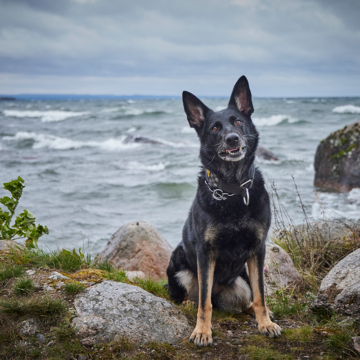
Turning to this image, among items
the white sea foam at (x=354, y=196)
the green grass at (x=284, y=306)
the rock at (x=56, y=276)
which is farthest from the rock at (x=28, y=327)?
the white sea foam at (x=354, y=196)

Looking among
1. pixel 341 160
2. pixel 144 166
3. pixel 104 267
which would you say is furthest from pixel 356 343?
pixel 144 166

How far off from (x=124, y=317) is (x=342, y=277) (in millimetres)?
2403

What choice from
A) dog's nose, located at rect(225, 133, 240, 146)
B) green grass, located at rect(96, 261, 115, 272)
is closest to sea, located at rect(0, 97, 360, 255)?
green grass, located at rect(96, 261, 115, 272)

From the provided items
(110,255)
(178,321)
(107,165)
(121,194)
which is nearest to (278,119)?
(107,165)

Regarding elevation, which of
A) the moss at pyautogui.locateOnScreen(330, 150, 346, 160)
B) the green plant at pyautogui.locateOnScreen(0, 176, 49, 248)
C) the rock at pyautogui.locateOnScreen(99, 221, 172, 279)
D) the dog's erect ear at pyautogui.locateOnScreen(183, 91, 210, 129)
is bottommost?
the rock at pyautogui.locateOnScreen(99, 221, 172, 279)

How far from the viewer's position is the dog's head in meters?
3.32

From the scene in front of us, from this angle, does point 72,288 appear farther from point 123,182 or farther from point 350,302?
point 123,182

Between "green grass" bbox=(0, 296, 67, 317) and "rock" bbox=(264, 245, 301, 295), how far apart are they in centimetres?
273

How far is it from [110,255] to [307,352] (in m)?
3.99

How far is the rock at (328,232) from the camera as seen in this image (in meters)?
5.37

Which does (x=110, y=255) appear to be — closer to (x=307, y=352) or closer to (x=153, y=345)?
(x=153, y=345)

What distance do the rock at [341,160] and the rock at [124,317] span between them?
7.91 m

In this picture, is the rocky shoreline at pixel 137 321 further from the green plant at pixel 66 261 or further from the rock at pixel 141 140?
the rock at pixel 141 140

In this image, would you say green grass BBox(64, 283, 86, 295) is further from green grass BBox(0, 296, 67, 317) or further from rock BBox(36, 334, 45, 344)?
rock BBox(36, 334, 45, 344)
